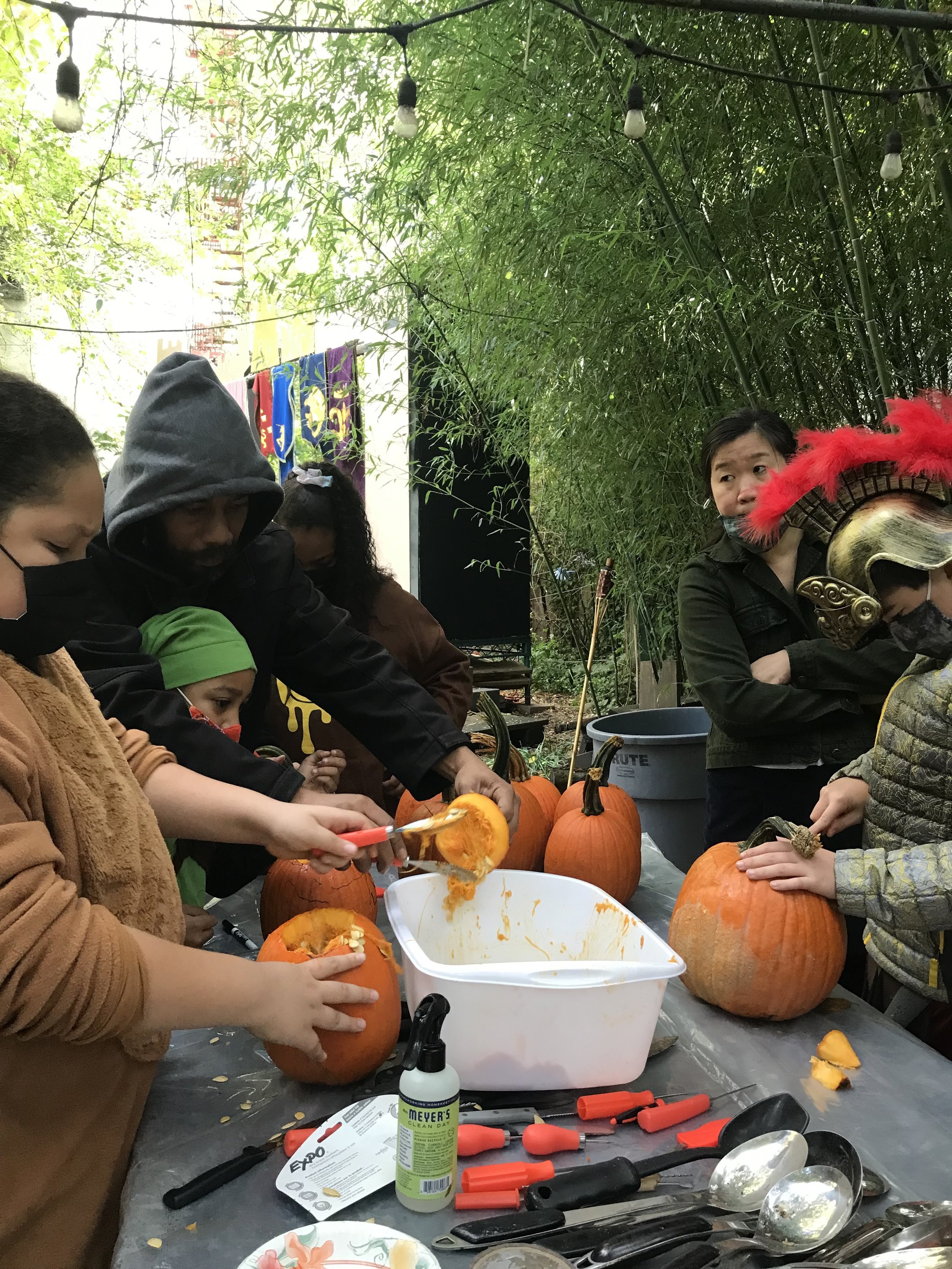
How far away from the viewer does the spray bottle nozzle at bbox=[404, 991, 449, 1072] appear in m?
1.01

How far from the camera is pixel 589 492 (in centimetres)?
407

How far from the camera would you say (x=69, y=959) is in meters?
0.96

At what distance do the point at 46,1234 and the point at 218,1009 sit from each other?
13.4 inches

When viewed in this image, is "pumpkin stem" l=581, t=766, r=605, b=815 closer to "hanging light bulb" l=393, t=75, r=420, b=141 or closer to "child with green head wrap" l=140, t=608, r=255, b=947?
"child with green head wrap" l=140, t=608, r=255, b=947

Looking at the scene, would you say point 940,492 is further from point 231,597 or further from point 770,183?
point 770,183

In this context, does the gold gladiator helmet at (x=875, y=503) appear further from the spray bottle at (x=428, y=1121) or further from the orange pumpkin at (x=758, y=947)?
the spray bottle at (x=428, y=1121)

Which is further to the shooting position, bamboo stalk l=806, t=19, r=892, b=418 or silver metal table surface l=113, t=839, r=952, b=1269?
bamboo stalk l=806, t=19, r=892, b=418

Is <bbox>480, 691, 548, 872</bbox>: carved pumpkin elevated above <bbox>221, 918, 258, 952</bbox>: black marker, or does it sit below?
above

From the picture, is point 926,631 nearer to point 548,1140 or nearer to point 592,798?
point 592,798

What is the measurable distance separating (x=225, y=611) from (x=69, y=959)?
123cm

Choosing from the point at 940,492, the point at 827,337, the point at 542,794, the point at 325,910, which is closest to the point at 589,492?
the point at 827,337

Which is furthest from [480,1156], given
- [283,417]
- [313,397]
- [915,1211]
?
[283,417]

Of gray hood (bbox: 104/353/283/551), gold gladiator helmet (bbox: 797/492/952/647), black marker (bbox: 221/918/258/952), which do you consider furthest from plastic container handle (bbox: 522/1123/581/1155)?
gray hood (bbox: 104/353/283/551)

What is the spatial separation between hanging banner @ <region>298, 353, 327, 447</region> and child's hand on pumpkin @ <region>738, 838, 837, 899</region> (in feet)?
21.3
